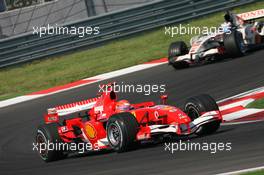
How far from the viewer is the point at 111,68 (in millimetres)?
21953

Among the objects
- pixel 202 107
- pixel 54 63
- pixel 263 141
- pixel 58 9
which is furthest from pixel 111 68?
pixel 263 141

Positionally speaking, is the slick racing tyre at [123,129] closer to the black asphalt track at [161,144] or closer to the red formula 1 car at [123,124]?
the red formula 1 car at [123,124]

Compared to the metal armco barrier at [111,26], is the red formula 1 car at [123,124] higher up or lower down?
lower down

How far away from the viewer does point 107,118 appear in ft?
40.4

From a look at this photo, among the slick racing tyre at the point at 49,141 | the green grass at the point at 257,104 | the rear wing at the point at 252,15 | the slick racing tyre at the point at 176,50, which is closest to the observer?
the slick racing tyre at the point at 49,141

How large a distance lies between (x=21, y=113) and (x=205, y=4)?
1038 cm

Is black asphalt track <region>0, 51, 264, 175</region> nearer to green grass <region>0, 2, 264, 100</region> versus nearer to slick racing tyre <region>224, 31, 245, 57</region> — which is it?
slick racing tyre <region>224, 31, 245, 57</region>

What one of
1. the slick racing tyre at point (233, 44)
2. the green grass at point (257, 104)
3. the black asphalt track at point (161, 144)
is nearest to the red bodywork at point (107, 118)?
the black asphalt track at point (161, 144)

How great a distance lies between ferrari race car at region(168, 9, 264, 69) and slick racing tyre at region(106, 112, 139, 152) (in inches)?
305

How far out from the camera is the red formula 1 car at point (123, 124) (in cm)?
1142
